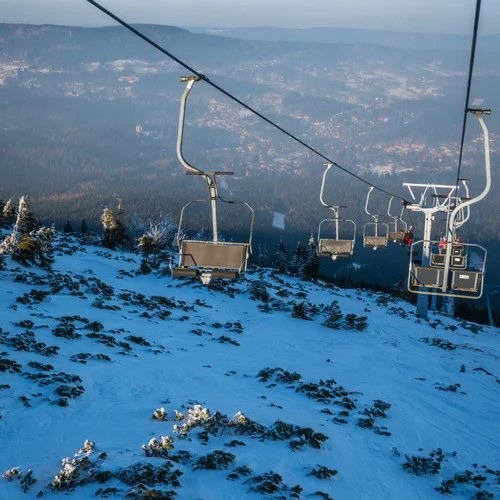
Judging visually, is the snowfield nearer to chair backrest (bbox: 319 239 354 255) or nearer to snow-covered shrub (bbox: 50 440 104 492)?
snow-covered shrub (bbox: 50 440 104 492)

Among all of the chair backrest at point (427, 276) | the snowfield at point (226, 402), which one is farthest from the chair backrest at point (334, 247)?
the chair backrest at point (427, 276)

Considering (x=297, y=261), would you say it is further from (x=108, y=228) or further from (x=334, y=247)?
(x=334, y=247)

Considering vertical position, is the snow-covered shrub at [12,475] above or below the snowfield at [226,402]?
above

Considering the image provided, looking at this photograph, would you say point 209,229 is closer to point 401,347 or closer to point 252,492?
point 401,347

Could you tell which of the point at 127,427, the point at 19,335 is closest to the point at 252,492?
the point at 127,427

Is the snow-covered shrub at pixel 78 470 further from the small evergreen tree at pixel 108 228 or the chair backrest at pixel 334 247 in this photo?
the small evergreen tree at pixel 108 228

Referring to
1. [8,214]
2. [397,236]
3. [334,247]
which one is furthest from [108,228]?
[334,247]
